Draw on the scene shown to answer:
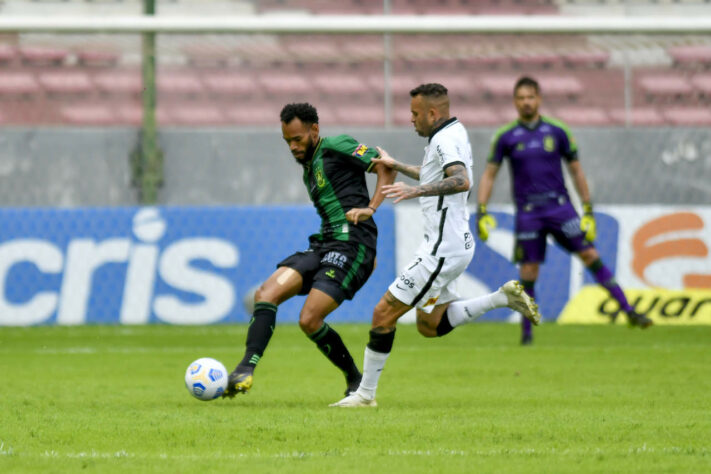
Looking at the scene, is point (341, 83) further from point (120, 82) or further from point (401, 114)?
point (120, 82)

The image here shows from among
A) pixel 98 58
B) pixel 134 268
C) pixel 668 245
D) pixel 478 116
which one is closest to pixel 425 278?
pixel 134 268

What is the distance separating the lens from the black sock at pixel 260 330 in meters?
6.30

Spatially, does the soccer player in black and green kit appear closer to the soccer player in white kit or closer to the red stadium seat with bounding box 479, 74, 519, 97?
the soccer player in white kit

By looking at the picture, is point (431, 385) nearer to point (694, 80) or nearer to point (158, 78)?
point (694, 80)

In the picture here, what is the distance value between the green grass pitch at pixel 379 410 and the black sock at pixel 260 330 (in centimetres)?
30

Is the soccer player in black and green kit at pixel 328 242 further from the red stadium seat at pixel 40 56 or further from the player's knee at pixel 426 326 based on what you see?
the red stadium seat at pixel 40 56

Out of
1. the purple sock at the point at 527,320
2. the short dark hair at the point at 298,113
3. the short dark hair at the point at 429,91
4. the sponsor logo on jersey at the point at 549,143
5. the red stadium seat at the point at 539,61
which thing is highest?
the short dark hair at the point at 429,91

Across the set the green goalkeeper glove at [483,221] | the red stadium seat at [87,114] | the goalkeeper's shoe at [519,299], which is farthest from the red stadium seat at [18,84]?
the goalkeeper's shoe at [519,299]

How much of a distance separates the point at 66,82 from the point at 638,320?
30.1 feet

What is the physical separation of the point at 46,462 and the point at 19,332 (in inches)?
Result: 280

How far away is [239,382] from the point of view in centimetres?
607

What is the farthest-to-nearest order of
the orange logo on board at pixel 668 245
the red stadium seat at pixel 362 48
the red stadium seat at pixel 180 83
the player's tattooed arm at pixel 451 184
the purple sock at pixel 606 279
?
1. the red stadium seat at pixel 180 83
2. the red stadium seat at pixel 362 48
3. the orange logo on board at pixel 668 245
4. the purple sock at pixel 606 279
5. the player's tattooed arm at pixel 451 184

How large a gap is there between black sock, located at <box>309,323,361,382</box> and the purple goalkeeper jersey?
3.65m

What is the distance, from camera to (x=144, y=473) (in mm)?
4336
